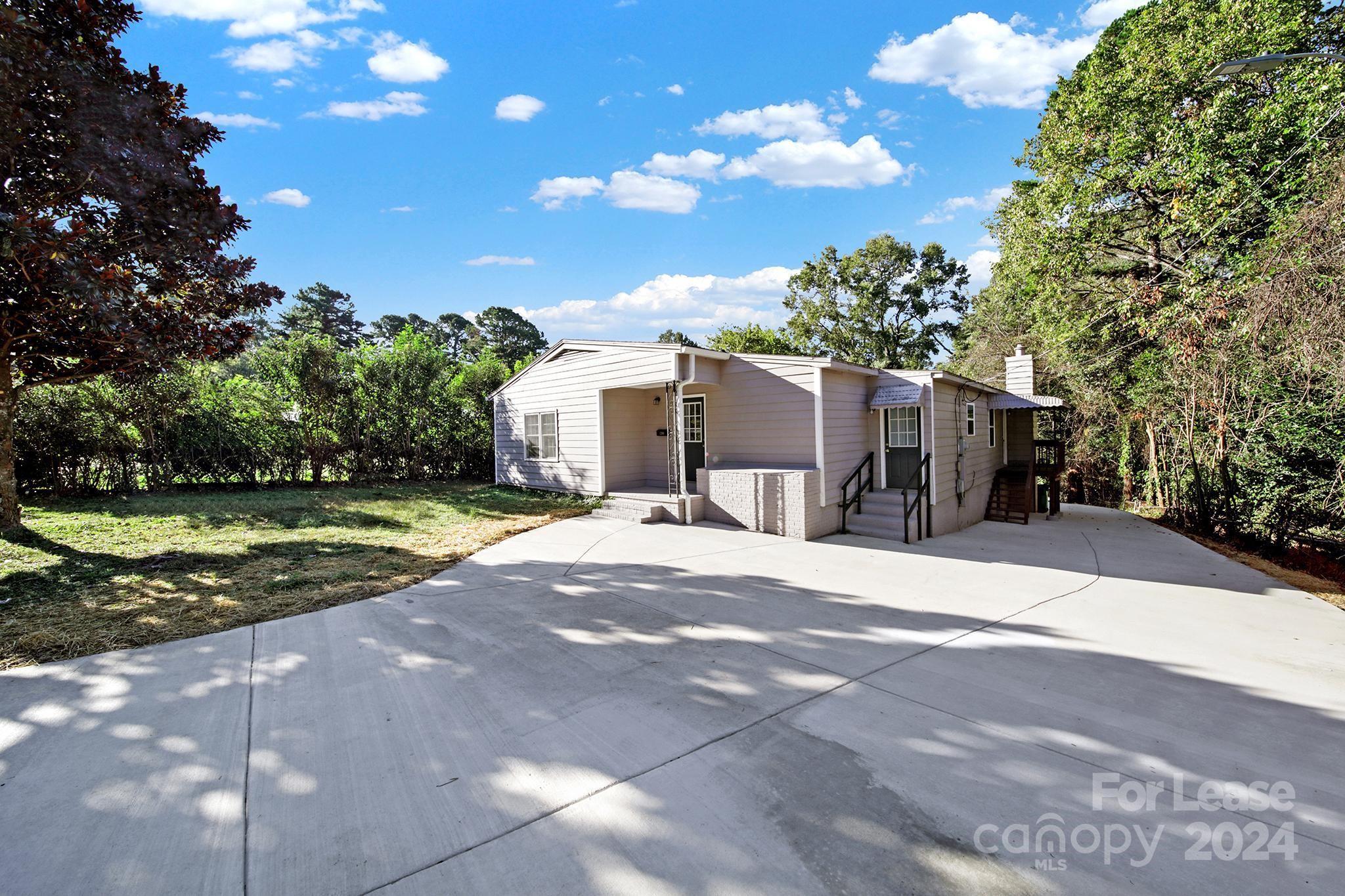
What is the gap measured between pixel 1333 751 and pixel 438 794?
13.4 feet

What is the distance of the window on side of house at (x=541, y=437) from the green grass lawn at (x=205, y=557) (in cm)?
168

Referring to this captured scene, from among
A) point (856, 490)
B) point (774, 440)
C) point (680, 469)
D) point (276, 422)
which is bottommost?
point (856, 490)

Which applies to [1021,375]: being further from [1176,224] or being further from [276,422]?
[276,422]

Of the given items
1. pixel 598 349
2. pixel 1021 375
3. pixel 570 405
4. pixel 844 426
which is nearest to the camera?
pixel 844 426

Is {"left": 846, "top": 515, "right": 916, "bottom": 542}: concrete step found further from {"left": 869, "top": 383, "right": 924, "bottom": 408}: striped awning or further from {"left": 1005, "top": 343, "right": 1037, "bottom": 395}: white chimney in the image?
{"left": 1005, "top": 343, "right": 1037, "bottom": 395}: white chimney

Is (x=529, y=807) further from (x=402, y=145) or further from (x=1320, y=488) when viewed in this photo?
(x=402, y=145)

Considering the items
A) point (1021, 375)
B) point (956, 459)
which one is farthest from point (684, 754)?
point (1021, 375)

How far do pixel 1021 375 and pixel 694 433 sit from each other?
8.08 metres

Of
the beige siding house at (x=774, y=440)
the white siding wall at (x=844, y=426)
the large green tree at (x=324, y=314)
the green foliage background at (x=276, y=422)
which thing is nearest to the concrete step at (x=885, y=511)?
the beige siding house at (x=774, y=440)

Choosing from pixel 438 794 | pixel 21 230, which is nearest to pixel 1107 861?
pixel 438 794

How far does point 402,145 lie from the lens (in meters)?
11.4

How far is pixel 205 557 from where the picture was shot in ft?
20.0

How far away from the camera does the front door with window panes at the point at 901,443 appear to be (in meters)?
9.48

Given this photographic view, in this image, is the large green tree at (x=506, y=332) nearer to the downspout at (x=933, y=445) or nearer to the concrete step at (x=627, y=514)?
the concrete step at (x=627, y=514)
